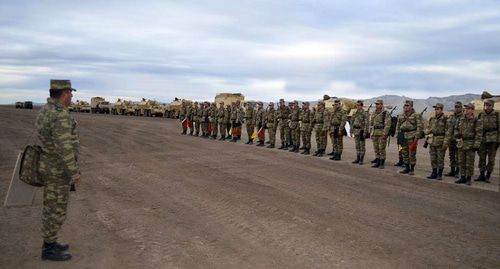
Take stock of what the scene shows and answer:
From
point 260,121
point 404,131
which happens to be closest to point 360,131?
point 404,131

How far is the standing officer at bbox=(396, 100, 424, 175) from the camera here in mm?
11820

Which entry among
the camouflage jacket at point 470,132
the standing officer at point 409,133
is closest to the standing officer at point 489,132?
the camouflage jacket at point 470,132

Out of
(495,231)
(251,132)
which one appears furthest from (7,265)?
(251,132)

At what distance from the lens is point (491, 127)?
10.6 metres

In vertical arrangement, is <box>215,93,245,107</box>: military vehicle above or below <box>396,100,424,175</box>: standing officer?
above

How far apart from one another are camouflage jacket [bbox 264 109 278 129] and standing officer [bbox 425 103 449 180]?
7.78 metres

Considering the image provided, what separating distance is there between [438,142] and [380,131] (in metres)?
2.04

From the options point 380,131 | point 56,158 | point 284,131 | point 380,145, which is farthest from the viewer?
point 284,131

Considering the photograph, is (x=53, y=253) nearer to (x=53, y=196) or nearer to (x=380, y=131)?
(x=53, y=196)

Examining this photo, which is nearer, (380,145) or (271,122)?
(380,145)

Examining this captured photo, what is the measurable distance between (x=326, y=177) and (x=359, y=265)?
5.78 metres

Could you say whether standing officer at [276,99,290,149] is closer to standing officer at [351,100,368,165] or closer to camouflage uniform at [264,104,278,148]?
camouflage uniform at [264,104,278,148]

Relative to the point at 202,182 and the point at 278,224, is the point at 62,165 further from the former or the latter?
the point at 202,182

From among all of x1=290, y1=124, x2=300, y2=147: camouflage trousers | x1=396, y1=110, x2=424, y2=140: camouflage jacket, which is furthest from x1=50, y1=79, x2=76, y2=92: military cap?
x1=290, y1=124, x2=300, y2=147: camouflage trousers
